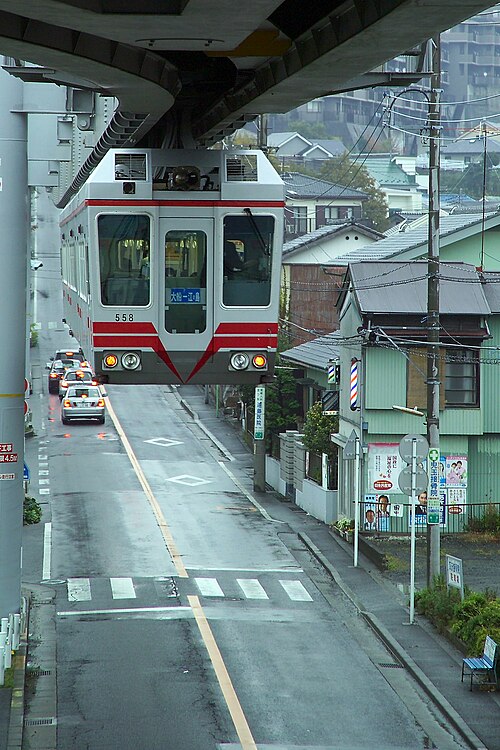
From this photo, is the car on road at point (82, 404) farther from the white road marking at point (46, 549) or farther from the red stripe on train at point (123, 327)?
the red stripe on train at point (123, 327)

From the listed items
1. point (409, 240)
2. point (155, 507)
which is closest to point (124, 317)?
point (155, 507)

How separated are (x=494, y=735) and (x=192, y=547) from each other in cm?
1501

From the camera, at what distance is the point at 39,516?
110ft

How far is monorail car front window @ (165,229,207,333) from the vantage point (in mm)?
14953

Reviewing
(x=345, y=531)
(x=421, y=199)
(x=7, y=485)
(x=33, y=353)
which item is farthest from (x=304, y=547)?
(x=421, y=199)

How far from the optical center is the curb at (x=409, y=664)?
52.2ft

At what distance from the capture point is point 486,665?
1778 centimetres

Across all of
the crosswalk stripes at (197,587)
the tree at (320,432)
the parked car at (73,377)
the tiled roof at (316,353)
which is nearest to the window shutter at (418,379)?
the tree at (320,432)

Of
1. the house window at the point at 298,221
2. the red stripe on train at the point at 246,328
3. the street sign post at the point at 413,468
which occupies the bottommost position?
the street sign post at the point at 413,468

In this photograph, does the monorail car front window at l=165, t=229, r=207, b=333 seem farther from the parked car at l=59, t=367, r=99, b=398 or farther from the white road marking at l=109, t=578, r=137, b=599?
the parked car at l=59, t=367, r=99, b=398

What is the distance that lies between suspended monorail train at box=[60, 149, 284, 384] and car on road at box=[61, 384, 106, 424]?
1478 inches

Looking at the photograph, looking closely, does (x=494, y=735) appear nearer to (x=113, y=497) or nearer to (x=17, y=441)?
(x=17, y=441)

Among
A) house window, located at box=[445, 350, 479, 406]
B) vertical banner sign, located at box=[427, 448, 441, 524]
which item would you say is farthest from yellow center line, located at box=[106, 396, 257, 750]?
house window, located at box=[445, 350, 479, 406]

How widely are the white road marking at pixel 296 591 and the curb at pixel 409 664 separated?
81 centimetres
